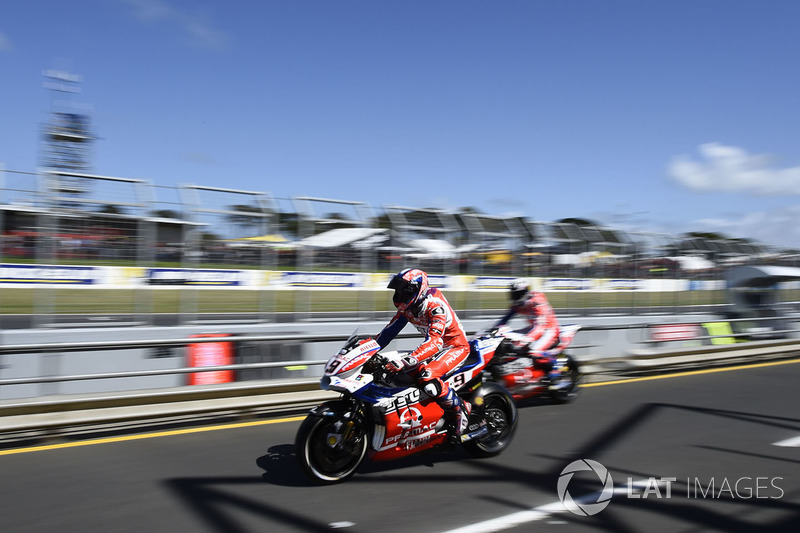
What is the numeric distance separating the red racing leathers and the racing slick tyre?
81cm

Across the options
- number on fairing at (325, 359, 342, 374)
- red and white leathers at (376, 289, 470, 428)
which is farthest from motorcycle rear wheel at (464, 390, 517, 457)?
number on fairing at (325, 359, 342, 374)

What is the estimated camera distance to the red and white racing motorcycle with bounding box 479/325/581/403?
29.2 feet

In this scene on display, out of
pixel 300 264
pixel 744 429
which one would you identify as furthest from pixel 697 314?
pixel 744 429

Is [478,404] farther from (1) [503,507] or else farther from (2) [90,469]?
(2) [90,469]

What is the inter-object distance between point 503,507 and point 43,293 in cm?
1021

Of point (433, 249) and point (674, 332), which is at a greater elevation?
point (433, 249)

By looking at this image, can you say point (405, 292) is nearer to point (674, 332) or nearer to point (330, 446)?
point (330, 446)

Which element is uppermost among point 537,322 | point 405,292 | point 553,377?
point 405,292

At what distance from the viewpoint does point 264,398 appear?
8398 millimetres

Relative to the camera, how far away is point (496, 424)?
664cm

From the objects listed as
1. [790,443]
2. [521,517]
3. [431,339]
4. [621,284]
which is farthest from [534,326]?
[621,284]

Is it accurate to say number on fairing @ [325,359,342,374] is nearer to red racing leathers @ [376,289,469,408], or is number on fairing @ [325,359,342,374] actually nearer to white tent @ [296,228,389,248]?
red racing leathers @ [376,289,469,408]

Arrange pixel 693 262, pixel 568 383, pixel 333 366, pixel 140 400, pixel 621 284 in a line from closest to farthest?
pixel 333 366, pixel 140 400, pixel 568 383, pixel 621 284, pixel 693 262

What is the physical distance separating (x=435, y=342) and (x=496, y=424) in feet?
4.04
